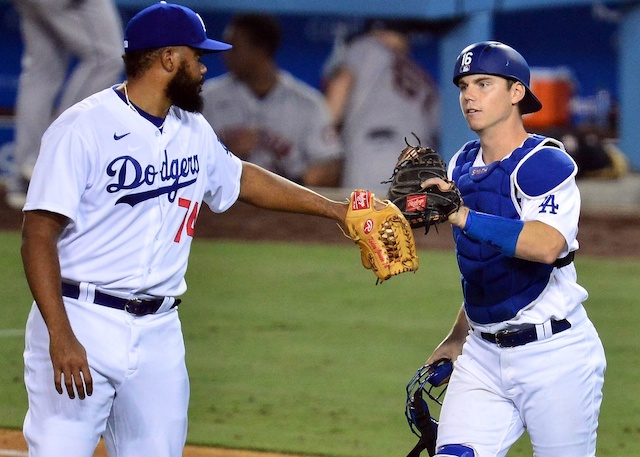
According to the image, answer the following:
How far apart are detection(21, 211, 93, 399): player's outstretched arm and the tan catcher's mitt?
3.19ft

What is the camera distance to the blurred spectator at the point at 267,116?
13141mm

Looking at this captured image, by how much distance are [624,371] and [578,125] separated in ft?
27.6

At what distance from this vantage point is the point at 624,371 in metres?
6.57

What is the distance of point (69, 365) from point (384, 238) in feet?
3.43

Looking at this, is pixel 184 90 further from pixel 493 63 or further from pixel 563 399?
pixel 563 399

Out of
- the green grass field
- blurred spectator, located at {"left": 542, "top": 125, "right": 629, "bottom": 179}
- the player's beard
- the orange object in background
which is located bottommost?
the green grass field

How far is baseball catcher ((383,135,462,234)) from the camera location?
338cm

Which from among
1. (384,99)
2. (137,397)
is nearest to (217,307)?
(137,397)

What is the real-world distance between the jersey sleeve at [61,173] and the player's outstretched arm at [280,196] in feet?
2.31

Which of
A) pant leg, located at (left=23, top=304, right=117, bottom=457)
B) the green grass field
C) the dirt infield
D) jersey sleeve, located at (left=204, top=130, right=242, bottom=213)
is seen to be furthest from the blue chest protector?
the dirt infield

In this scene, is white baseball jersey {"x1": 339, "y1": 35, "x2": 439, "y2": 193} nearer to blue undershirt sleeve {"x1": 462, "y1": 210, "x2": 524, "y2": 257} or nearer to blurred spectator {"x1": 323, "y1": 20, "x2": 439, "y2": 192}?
blurred spectator {"x1": 323, "y1": 20, "x2": 439, "y2": 192}

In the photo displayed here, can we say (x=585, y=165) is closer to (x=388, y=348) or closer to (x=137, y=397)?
(x=388, y=348)

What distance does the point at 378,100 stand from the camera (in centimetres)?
1334

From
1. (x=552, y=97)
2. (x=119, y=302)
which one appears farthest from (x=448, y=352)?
(x=552, y=97)
